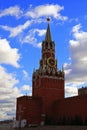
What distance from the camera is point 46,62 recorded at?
9825cm

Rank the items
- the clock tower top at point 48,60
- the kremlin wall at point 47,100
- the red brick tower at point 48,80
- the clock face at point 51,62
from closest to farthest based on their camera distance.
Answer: the kremlin wall at point 47,100 → the red brick tower at point 48,80 → the clock tower top at point 48,60 → the clock face at point 51,62

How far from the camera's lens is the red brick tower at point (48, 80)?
93.0 metres

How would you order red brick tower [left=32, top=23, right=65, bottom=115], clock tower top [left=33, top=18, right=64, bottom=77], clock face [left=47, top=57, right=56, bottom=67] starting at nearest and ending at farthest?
red brick tower [left=32, top=23, right=65, bottom=115] < clock tower top [left=33, top=18, right=64, bottom=77] < clock face [left=47, top=57, right=56, bottom=67]

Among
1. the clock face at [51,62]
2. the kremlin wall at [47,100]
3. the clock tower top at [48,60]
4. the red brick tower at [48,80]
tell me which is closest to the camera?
the kremlin wall at [47,100]

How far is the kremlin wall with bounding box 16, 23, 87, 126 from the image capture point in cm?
8662

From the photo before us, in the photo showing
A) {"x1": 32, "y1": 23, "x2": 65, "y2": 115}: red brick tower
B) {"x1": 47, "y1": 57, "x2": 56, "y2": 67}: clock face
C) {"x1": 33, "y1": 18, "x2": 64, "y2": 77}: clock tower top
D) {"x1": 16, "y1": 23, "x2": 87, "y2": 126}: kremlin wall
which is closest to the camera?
{"x1": 16, "y1": 23, "x2": 87, "y2": 126}: kremlin wall

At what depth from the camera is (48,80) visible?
94.5 metres

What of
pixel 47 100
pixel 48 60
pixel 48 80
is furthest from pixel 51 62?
pixel 47 100

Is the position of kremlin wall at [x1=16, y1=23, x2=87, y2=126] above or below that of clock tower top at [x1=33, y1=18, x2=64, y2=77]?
below

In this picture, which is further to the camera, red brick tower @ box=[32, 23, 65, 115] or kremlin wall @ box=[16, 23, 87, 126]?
red brick tower @ box=[32, 23, 65, 115]

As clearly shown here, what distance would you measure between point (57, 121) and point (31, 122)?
7.84 metres

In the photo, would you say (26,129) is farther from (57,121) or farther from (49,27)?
(49,27)

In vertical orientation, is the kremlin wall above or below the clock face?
below

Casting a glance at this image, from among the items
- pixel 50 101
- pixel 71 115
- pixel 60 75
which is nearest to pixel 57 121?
pixel 71 115
